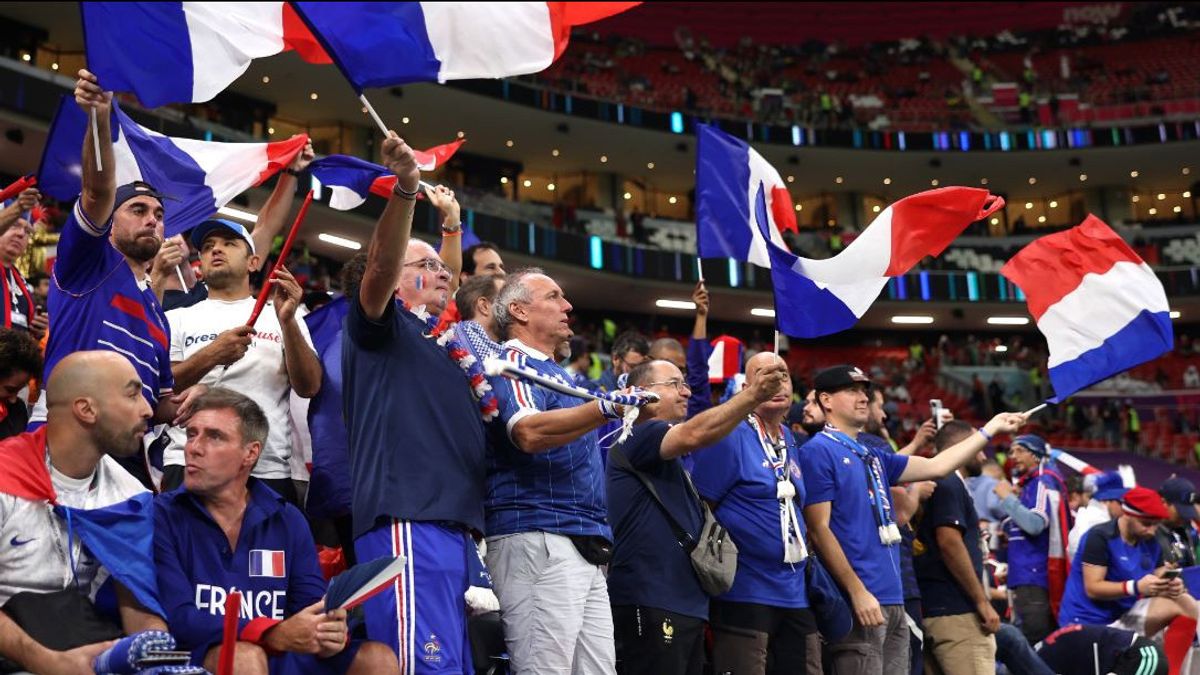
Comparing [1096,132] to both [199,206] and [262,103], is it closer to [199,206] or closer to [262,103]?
[262,103]

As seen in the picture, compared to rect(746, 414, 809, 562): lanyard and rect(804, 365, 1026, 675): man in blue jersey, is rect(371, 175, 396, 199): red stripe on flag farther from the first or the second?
rect(804, 365, 1026, 675): man in blue jersey

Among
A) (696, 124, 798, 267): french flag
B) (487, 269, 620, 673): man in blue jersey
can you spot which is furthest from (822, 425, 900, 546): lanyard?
(487, 269, 620, 673): man in blue jersey

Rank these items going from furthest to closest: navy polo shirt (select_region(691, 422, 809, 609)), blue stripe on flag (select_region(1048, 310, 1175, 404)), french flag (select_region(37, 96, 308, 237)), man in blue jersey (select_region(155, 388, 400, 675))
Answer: blue stripe on flag (select_region(1048, 310, 1175, 404)) < navy polo shirt (select_region(691, 422, 809, 609)) < french flag (select_region(37, 96, 308, 237)) < man in blue jersey (select_region(155, 388, 400, 675))

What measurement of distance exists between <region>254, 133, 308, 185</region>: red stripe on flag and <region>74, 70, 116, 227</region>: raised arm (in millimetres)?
1344

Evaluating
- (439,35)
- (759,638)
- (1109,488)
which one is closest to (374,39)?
(439,35)

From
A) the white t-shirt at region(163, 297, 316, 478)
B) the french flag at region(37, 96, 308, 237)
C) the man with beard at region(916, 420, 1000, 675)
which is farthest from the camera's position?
the man with beard at region(916, 420, 1000, 675)

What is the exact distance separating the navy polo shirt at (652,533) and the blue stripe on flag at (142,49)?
2.00 m

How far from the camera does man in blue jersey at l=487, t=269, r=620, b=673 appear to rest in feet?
10.7

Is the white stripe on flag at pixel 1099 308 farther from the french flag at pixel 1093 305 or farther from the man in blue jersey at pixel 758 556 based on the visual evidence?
the man in blue jersey at pixel 758 556

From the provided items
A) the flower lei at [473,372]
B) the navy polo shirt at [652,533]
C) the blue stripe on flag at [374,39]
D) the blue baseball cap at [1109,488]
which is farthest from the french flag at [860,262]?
the blue baseball cap at [1109,488]

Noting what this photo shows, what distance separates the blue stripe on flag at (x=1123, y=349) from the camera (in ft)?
17.7

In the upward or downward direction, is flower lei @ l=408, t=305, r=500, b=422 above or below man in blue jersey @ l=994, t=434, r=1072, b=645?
above

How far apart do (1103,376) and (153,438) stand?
13.7ft

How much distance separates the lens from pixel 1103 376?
5301mm
